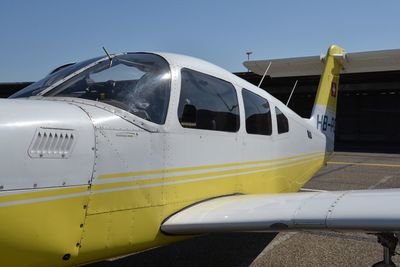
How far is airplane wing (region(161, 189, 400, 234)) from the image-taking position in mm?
2990

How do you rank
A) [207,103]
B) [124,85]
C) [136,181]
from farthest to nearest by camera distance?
[207,103]
[124,85]
[136,181]

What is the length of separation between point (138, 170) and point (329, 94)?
5.66 metres

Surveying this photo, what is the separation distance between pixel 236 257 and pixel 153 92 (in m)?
2.14

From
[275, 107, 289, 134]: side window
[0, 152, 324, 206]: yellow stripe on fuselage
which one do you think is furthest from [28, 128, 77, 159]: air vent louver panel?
[275, 107, 289, 134]: side window

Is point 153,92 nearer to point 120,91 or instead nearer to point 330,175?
point 120,91

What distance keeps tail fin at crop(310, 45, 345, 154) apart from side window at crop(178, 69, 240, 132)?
3.38 m

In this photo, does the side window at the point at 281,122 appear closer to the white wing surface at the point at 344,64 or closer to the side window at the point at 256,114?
the side window at the point at 256,114

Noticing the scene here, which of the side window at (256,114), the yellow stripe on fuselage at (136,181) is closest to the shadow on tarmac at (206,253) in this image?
the yellow stripe on fuselage at (136,181)

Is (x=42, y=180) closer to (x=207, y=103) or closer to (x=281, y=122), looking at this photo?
(x=207, y=103)

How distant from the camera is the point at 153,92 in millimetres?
3631

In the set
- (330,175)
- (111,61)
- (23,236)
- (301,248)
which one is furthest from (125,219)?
(330,175)

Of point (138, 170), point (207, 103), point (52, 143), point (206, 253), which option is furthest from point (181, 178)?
point (206, 253)

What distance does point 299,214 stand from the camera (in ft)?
10.8

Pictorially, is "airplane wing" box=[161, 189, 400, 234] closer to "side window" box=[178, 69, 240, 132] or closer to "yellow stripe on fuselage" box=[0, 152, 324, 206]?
"yellow stripe on fuselage" box=[0, 152, 324, 206]
